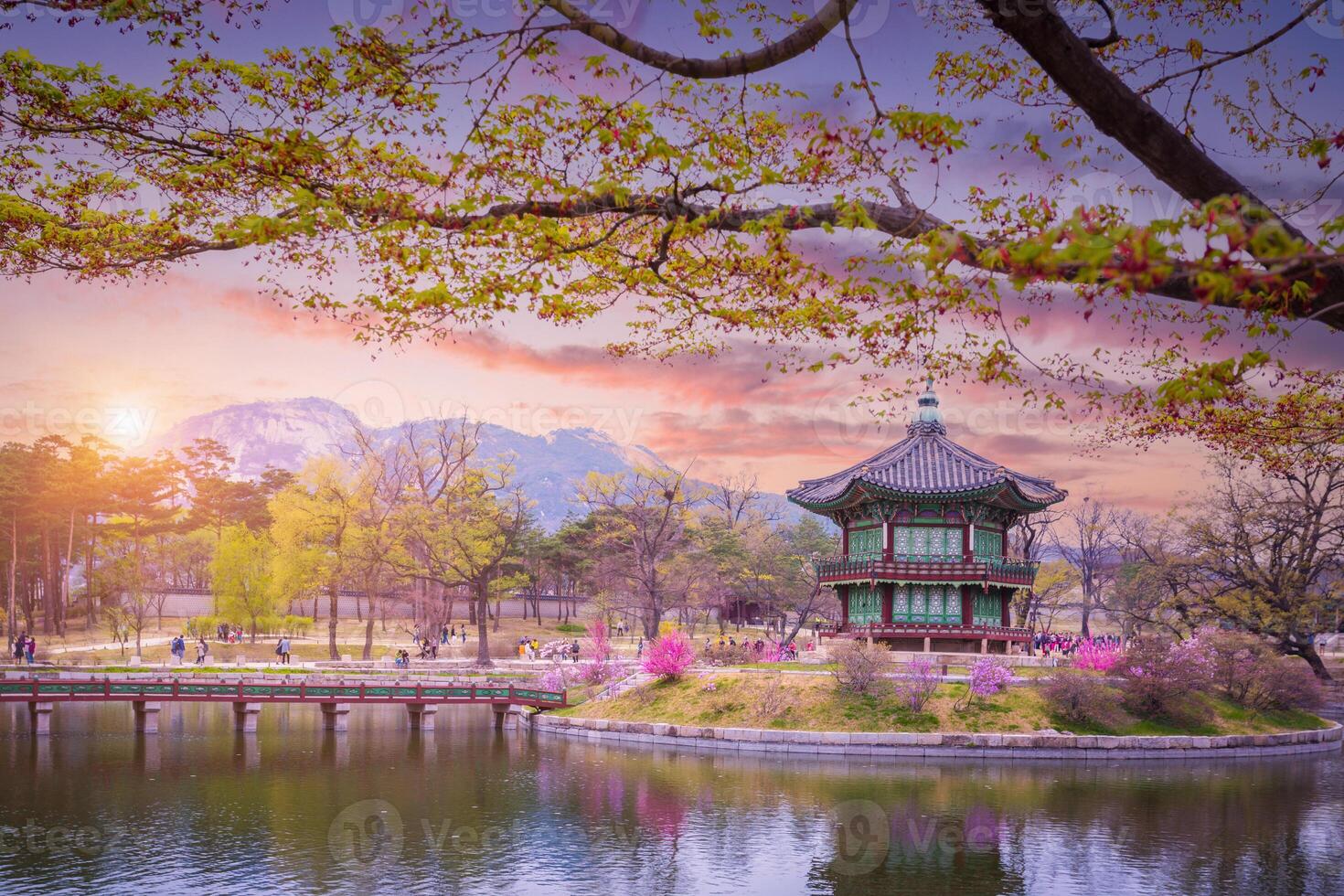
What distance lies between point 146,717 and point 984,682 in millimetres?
29622

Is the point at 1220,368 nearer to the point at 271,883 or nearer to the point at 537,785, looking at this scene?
the point at 271,883

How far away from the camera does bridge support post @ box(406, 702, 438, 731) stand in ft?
137

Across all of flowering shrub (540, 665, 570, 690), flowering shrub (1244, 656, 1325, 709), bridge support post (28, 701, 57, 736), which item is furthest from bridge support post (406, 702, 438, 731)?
flowering shrub (1244, 656, 1325, 709)

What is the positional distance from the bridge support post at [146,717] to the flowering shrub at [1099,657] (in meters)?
34.5

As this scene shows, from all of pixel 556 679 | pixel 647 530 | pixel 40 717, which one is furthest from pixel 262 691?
pixel 647 530

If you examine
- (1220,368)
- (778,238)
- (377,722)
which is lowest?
(377,722)

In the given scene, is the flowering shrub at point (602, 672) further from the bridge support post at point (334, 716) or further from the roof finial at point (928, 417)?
the roof finial at point (928, 417)

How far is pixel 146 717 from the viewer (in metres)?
38.7

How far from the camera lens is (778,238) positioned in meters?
8.43

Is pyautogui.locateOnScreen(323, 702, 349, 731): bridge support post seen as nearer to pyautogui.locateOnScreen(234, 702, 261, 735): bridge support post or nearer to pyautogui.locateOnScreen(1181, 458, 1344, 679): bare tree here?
pyautogui.locateOnScreen(234, 702, 261, 735): bridge support post

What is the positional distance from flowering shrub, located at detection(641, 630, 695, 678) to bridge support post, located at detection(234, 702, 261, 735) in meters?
14.7

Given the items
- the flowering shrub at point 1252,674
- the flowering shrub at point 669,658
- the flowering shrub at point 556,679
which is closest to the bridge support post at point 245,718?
the flowering shrub at point 556,679

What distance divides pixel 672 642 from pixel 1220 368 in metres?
37.7

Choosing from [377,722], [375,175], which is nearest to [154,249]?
[375,175]
